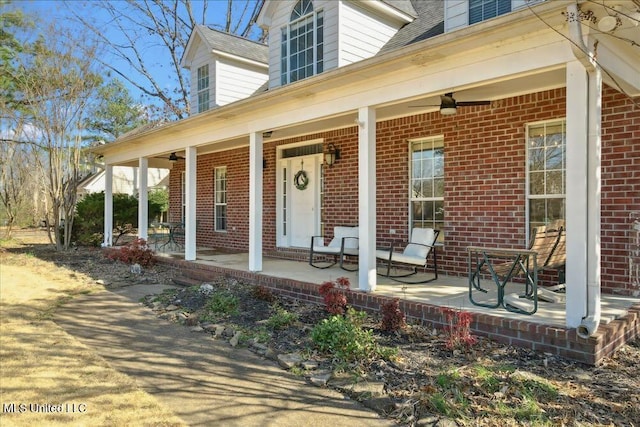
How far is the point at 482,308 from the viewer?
4590 millimetres

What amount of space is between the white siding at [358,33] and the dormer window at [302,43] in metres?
0.50

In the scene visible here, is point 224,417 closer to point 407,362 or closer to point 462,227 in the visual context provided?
point 407,362

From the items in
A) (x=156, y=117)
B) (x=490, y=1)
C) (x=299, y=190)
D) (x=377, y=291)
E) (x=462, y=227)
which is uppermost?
(x=156, y=117)

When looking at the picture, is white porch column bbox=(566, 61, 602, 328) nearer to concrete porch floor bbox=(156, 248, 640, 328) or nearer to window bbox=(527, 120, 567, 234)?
concrete porch floor bbox=(156, 248, 640, 328)

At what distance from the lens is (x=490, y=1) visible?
20.6ft

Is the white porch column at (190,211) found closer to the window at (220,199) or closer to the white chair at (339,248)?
the white chair at (339,248)

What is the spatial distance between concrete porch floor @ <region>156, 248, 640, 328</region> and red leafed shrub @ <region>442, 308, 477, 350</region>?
386mm

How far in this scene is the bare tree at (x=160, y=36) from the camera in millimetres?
Result: 21000

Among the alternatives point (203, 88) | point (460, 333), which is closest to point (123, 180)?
point (203, 88)

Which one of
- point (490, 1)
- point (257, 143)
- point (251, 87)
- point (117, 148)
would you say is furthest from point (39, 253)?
point (490, 1)

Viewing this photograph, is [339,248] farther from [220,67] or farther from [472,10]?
[220,67]

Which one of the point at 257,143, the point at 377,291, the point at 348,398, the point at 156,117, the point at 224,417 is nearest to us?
the point at 224,417

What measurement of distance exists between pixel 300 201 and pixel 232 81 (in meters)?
3.99

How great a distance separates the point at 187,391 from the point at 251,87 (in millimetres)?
9655
